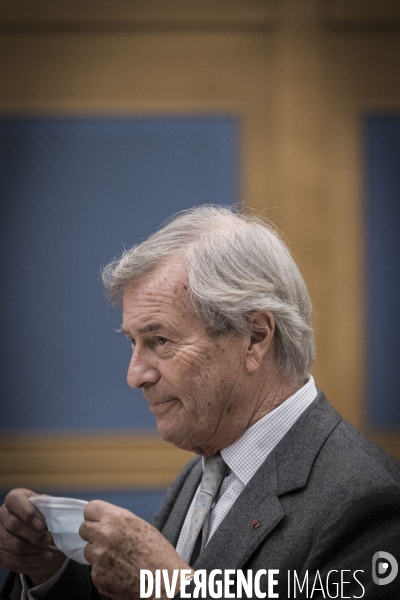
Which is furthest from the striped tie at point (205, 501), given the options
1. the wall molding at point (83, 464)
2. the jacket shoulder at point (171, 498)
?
the wall molding at point (83, 464)

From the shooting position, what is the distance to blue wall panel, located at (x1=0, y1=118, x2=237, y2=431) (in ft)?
10.7

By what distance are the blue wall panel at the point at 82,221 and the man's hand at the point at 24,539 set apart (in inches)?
68.8

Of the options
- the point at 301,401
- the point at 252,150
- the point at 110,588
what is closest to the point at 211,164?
the point at 252,150

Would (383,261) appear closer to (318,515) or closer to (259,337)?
(259,337)

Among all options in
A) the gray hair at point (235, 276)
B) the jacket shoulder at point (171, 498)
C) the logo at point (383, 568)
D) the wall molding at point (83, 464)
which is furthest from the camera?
the wall molding at point (83, 464)

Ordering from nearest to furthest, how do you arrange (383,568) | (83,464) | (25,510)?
1. (383,568)
2. (25,510)
3. (83,464)

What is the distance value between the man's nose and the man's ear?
6.7 inches

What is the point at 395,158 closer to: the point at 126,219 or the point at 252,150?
the point at 252,150

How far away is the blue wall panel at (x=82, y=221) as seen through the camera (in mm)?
3250

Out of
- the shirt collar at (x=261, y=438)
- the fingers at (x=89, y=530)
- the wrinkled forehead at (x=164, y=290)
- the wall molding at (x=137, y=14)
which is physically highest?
the wall molding at (x=137, y=14)

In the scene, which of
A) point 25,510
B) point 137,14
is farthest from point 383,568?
point 137,14

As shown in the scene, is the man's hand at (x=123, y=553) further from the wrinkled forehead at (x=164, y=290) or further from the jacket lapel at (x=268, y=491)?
the wrinkled forehead at (x=164, y=290)

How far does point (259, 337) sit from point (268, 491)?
28cm

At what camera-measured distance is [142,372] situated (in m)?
1.34
